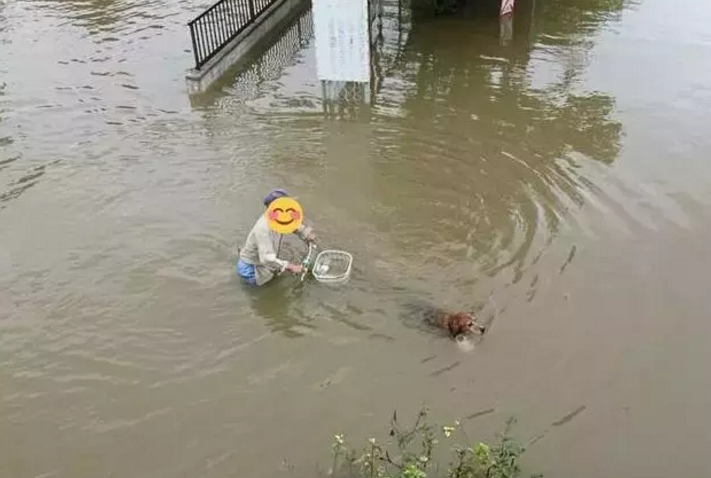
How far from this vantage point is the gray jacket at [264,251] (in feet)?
22.0

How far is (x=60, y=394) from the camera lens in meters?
6.17

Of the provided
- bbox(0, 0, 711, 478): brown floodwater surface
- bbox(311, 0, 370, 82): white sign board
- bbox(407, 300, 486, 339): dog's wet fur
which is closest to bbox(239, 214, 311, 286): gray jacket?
bbox(0, 0, 711, 478): brown floodwater surface

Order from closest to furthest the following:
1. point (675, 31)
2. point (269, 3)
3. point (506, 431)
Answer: point (506, 431)
point (675, 31)
point (269, 3)

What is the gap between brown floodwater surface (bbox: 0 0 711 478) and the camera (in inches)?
232

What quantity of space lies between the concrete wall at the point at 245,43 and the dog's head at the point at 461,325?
6765mm

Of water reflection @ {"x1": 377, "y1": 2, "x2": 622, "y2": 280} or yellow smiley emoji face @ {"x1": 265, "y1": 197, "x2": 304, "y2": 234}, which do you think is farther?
water reflection @ {"x1": 377, "y1": 2, "x2": 622, "y2": 280}

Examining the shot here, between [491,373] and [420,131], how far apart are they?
4774 millimetres

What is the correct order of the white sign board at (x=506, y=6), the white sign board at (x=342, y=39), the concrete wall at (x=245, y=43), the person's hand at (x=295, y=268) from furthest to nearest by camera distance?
the white sign board at (x=506, y=6), the concrete wall at (x=245, y=43), the white sign board at (x=342, y=39), the person's hand at (x=295, y=268)

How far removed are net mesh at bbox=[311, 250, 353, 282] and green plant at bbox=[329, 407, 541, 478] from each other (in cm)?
185

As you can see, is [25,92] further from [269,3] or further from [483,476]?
[483,476]

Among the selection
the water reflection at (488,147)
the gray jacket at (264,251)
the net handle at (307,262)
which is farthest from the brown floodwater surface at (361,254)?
the gray jacket at (264,251)

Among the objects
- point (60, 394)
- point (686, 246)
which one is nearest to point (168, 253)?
point (60, 394)

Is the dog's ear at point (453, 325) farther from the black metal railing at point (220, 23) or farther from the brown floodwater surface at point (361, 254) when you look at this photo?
the black metal railing at point (220, 23)

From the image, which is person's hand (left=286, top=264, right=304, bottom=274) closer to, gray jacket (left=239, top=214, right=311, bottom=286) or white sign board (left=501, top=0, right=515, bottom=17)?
gray jacket (left=239, top=214, right=311, bottom=286)
